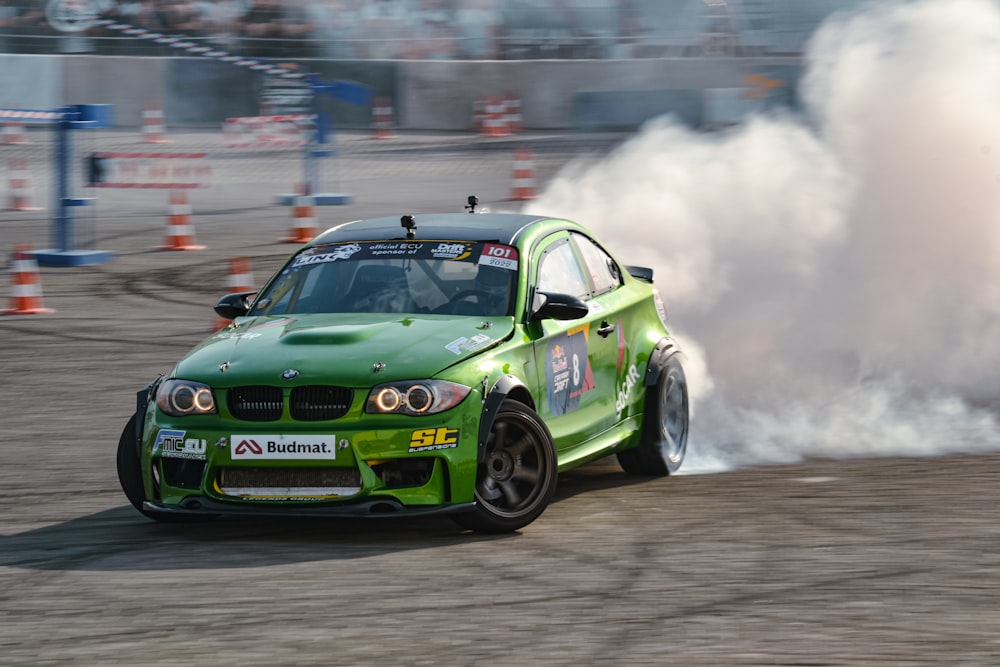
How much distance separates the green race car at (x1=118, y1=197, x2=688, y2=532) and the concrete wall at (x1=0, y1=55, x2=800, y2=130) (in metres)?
22.3

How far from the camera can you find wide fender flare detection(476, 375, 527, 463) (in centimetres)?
708

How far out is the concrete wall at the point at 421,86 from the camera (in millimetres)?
30453

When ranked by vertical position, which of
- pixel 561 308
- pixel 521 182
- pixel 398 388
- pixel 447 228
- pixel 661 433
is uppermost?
pixel 447 228

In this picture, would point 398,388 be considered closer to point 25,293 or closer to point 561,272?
point 561,272

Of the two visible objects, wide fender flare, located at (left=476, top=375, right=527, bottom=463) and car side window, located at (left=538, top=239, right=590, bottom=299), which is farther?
car side window, located at (left=538, top=239, right=590, bottom=299)

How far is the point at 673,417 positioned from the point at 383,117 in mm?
22972

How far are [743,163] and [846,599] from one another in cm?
973

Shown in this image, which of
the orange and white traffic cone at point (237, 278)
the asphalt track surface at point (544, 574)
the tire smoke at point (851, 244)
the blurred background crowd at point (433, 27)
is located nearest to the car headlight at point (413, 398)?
the asphalt track surface at point (544, 574)

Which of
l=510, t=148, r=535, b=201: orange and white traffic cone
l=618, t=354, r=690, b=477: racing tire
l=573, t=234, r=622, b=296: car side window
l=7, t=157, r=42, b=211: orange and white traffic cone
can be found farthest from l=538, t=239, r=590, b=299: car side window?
l=7, t=157, r=42, b=211: orange and white traffic cone

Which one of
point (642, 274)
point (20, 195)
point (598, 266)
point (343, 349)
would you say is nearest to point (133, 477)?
point (343, 349)

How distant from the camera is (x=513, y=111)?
105ft

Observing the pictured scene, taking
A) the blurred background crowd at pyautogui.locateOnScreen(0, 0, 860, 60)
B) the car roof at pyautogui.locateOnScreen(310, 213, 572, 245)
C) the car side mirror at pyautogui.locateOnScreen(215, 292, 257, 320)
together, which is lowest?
the car side mirror at pyautogui.locateOnScreen(215, 292, 257, 320)

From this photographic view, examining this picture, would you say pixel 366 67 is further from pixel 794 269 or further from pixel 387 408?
pixel 387 408

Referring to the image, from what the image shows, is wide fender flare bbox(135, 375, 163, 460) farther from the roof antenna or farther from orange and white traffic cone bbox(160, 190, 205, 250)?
orange and white traffic cone bbox(160, 190, 205, 250)
